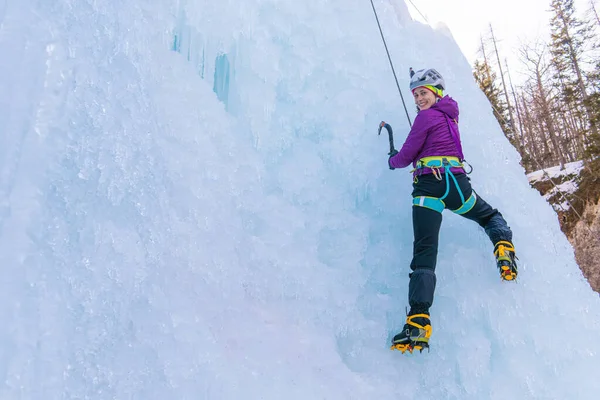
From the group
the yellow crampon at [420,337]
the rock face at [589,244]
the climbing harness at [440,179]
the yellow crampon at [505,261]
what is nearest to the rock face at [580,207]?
the rock face at [589,244]

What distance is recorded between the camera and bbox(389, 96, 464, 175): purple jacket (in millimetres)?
2705

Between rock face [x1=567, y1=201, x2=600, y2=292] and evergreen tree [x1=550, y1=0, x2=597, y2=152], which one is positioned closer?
rock face [x1=567, y1=201, x2=600, y2=292]

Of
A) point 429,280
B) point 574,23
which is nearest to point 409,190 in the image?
point 429,280

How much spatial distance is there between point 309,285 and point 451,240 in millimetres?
1103

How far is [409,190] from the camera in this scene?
3148 mm

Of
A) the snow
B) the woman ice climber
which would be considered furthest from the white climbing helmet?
the snow

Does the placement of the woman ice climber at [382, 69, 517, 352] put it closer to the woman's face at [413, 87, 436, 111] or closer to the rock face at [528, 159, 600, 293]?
the woman's face at [413, 87, 436, 111]

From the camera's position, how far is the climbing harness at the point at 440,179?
261cm

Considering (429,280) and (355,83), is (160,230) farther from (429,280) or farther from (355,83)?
(355,83)

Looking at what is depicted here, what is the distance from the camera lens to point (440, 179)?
8.55 ft

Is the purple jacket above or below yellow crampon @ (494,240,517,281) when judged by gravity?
above

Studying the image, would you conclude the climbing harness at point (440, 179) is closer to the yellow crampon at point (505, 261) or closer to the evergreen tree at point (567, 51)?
the yellow crampon at point (505, 261)

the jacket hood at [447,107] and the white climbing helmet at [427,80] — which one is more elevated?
the white climbing helmet at [427,80]

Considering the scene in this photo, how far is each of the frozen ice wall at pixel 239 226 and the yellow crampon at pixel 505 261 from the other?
14cm
